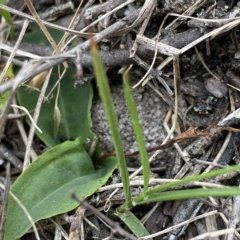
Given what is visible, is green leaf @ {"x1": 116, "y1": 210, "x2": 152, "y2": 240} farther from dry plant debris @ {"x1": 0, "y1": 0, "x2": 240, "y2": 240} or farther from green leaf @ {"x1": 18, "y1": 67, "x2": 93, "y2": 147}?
green leaf @ {"x1": 18, "y1": 67, "x2": 93, "y2": 147}

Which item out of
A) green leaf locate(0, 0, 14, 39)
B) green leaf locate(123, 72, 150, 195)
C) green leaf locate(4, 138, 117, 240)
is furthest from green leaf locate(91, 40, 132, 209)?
green leaf locate(0, 0, 14, 39)

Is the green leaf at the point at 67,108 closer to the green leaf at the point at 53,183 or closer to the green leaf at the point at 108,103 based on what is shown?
the green leaf at the point at 53,183

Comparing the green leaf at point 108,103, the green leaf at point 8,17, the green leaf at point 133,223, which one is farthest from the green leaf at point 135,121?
the green leaf at point 8,17

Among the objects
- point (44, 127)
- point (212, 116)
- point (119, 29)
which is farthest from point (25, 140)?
point (212, 116)

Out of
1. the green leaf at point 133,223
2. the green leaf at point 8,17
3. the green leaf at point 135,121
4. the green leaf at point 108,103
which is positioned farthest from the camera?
the green leaf at point 8,17

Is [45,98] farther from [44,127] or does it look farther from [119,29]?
[119,29]

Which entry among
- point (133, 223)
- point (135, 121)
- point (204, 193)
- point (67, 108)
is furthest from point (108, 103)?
point (67, 108)
